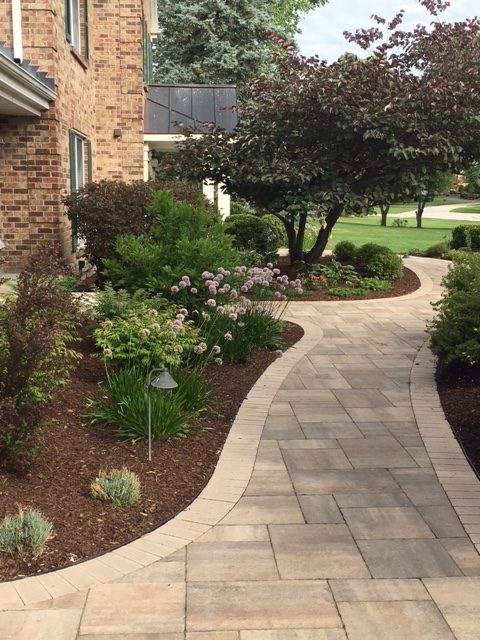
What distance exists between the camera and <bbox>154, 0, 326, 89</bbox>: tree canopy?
23578mm

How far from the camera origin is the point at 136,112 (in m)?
14.6

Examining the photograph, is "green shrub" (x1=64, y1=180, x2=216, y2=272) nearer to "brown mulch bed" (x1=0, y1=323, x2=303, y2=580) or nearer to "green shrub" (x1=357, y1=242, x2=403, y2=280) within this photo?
"brown mulch bed" (x1=0, y1=323, x2=303, y2=580)

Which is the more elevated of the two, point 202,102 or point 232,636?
point 202,102

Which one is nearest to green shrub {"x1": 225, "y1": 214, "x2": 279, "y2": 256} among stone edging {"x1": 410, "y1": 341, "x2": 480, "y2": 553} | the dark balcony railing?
the dark balcony railing

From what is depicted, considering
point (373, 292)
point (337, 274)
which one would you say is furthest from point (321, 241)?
point (373, 292)

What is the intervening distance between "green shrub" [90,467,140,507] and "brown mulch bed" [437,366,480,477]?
2.14 metres

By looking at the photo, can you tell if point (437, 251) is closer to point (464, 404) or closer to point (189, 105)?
point (189, 105)

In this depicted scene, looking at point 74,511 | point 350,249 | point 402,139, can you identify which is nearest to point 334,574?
point 74,511

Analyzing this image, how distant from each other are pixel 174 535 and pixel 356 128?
8869 millimetres

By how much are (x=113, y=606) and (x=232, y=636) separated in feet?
1.73

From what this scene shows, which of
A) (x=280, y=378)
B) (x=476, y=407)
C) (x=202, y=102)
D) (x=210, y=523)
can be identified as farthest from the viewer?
(x=202, y=102)

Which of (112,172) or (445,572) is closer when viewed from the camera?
(445,572)

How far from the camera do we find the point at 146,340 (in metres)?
5.34

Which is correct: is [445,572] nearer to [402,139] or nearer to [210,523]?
[210,523]
